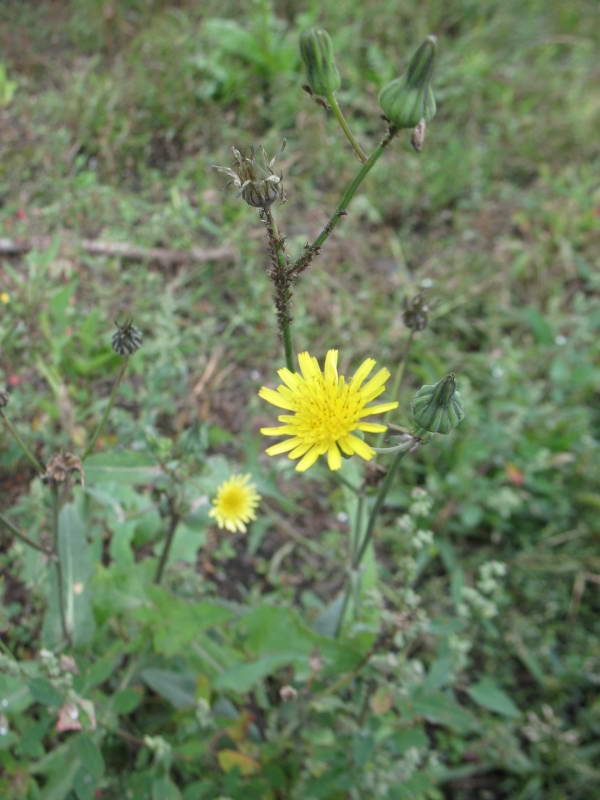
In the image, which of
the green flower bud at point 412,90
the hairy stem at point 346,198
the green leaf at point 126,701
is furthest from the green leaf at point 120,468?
the green flower bud at point 412,90

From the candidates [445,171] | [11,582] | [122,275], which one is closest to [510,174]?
[445,171]

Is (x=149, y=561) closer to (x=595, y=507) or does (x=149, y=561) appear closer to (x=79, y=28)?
(x=595, y=507)

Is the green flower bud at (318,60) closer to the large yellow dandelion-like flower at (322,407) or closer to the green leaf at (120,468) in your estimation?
the large yellow dandelion-like flower at (322,407)

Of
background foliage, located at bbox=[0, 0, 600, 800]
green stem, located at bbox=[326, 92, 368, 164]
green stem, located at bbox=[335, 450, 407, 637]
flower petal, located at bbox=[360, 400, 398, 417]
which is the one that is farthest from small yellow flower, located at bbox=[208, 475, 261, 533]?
green stem, located at bbox=[326, 92, 368, 164]

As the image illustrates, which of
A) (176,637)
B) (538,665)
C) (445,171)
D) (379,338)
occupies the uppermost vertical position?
(445,171)

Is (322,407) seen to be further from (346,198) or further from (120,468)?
(120,468)

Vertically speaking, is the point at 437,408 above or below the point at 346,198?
below

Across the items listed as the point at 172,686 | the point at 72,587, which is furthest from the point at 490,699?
the point at 72,587

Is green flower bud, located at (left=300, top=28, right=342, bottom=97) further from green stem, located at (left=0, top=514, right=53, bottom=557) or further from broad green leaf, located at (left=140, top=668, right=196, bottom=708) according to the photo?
broad green leaf, located at (left=140, top=668, right=196, bottom=708)
